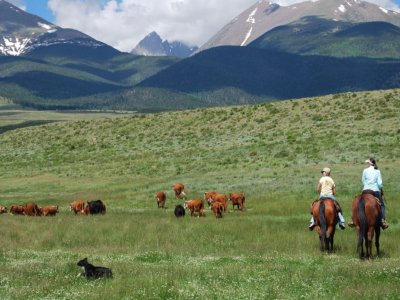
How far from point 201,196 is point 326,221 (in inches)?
866

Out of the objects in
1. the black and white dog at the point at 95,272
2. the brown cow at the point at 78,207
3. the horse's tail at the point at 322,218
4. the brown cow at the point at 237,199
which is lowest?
the brown cow at the point at 78,207

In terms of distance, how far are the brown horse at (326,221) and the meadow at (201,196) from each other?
31.1 inches

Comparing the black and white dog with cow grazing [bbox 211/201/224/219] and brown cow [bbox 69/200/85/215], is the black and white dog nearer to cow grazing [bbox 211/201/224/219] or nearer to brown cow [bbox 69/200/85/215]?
cow grazing [bbox 211/201/224/219]

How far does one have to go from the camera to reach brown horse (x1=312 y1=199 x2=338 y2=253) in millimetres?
18016

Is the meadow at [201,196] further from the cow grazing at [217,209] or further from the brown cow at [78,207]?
the brown cow at [78,207]

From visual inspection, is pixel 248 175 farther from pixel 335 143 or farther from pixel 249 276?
pixel 249 276

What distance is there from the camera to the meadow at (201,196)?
12805mm

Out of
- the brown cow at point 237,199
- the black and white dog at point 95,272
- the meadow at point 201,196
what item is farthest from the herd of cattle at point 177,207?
the black and white dog at point 95,272

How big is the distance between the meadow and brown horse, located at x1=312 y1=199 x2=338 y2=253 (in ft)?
2.59

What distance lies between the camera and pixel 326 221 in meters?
18.2

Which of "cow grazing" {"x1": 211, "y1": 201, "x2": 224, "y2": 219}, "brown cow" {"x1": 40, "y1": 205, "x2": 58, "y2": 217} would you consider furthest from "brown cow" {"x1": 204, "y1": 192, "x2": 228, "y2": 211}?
"brown cow" {"x1": 40, "y1": 205, "x2": 58, "y2": 217}

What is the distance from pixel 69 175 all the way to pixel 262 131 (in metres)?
33.0

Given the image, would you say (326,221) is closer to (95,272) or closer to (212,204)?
A: (95,272)

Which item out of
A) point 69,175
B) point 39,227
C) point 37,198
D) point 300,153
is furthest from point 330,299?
point 69,175
